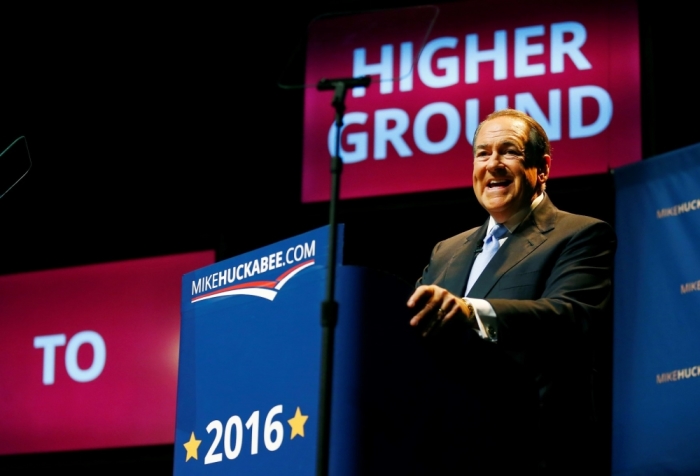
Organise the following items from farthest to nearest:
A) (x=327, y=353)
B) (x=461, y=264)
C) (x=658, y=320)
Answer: (x=658, y=320) < (x=461, y=264) < (x=327, y=353)

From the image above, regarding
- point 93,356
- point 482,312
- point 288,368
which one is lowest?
point 288,368

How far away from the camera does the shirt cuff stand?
1999 millimetres

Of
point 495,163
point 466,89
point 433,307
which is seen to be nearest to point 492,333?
point 433,307

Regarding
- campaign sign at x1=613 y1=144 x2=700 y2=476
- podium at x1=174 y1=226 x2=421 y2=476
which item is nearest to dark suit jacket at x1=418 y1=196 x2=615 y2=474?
podium at x1=174 y1=226 x2=421 y2=476

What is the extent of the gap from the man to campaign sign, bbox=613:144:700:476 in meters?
1.94

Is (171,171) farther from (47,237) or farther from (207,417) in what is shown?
(207,417)

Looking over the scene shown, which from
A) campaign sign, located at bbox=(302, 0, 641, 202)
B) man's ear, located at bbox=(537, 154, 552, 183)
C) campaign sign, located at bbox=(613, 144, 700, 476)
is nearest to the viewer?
man's ear, located at bbox=(537, 154, 552, 183)

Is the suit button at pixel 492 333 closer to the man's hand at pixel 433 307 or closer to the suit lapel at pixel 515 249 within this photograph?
the man's hand at pixel 433 307

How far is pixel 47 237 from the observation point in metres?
6.33

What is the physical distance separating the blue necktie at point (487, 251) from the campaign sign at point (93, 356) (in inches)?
139

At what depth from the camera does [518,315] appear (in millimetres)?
2049

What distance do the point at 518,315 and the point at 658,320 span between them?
8.13ft

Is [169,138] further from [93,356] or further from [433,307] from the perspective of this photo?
[433,307]

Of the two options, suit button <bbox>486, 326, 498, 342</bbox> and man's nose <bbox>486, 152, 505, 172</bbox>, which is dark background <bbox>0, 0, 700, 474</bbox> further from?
suit button <bbox>486, 326, 498, 342</bbox>
